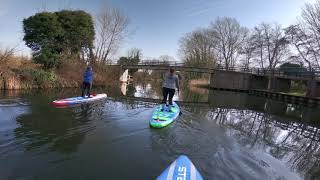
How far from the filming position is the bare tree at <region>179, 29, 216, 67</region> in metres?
54.6

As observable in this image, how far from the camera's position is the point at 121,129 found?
28.2ft

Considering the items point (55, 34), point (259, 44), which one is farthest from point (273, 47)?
point (55, 34)

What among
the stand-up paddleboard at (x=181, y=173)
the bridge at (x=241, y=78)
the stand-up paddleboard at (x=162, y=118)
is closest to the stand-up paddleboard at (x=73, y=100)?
the stand-up paddleboard at (x=162, y=118)

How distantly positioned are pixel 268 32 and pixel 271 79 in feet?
47.8

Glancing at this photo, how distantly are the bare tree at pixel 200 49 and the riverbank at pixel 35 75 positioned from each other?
2793 cm

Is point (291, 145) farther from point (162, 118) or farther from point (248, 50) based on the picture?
point (248, 50)

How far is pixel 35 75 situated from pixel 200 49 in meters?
39.3

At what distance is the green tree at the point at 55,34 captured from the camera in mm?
24562

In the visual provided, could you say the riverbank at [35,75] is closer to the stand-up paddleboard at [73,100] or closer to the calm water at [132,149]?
the stand-up paddleboard at [73,100]

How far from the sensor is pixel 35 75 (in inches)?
866

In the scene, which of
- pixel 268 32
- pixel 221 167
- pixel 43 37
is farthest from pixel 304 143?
pixel 268 32

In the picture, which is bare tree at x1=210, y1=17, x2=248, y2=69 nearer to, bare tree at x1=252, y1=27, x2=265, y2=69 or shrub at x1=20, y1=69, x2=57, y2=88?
bare tree at x1=252, y1=27, x2=265, y2=69

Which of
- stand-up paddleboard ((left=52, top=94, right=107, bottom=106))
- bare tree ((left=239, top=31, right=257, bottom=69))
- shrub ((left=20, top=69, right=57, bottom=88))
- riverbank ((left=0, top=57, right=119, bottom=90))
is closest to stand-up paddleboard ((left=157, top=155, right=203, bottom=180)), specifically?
stand-up paddleboard ((left=52, top=94, right=107, bottom=106))

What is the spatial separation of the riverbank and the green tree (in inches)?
41.3
